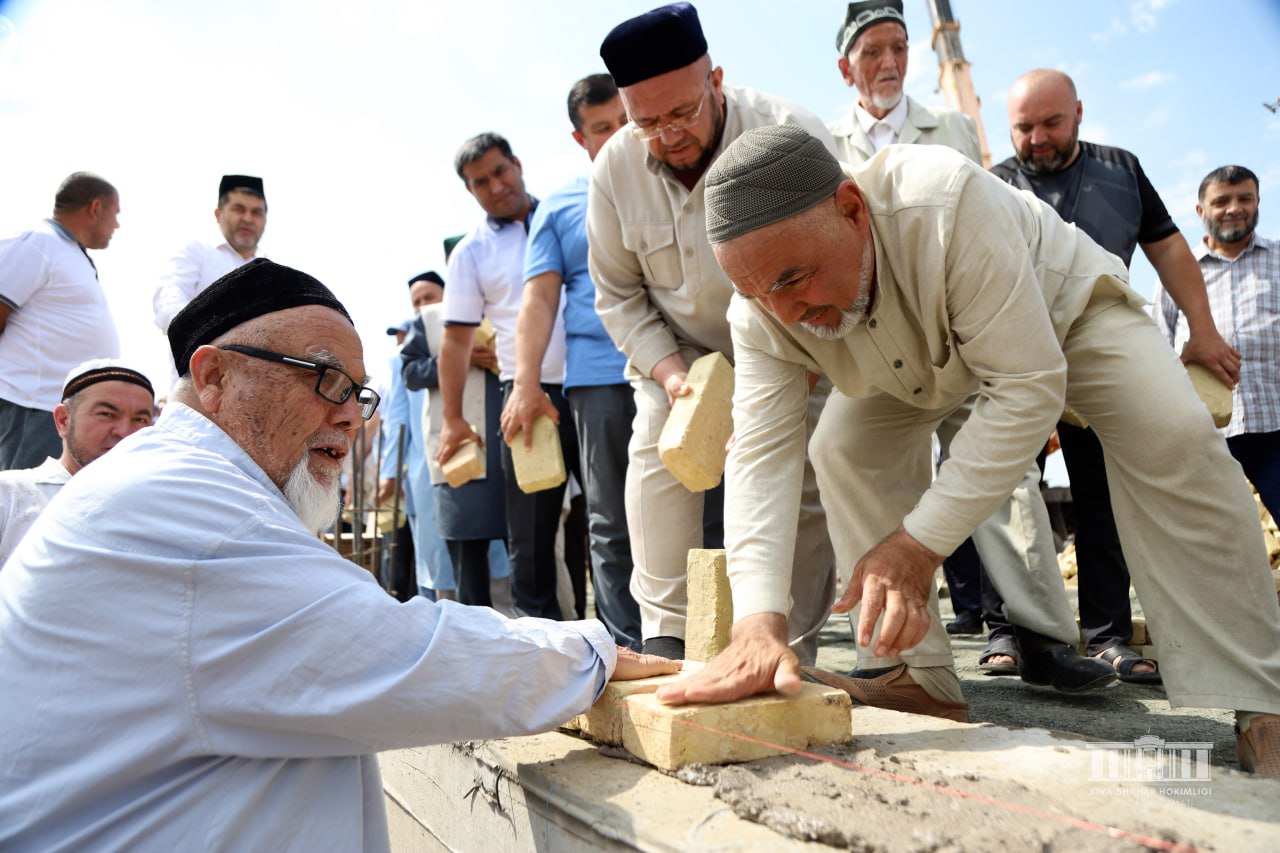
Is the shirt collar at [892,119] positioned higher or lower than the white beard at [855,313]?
higher

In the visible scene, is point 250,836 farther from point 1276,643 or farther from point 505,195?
point 505,195

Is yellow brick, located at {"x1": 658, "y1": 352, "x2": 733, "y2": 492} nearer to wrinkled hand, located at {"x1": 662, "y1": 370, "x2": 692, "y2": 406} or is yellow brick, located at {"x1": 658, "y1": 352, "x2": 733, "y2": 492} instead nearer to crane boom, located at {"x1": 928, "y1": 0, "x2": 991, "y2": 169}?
wrinkled hand, located at {"x1": 662, "y1": 370, "x2": 692, "y2": 406}

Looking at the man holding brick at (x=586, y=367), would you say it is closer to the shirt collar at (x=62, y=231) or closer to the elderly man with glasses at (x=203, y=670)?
the elderly man with glasses at (x=203, y=670)

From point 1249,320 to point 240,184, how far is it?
5.32m

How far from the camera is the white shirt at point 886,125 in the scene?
431 cm

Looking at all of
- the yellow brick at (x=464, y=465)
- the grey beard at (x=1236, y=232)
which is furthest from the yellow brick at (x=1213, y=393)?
the yellow brick at (x=464, y=465)

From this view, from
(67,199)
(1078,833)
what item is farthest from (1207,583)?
(67,199)

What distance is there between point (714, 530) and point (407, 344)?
2585 mm

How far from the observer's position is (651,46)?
10.3ft

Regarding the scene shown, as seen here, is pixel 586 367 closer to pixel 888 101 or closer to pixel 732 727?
pixel 888 101

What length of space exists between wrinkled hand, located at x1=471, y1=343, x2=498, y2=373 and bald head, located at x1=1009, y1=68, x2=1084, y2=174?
8.62 feet

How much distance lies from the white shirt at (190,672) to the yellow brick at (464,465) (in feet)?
9.58

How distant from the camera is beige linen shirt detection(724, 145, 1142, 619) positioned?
7.49 feet

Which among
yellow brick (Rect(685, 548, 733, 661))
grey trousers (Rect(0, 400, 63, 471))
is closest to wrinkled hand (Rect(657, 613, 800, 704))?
yellow brick (Rect(685, 548, 733, 661))
